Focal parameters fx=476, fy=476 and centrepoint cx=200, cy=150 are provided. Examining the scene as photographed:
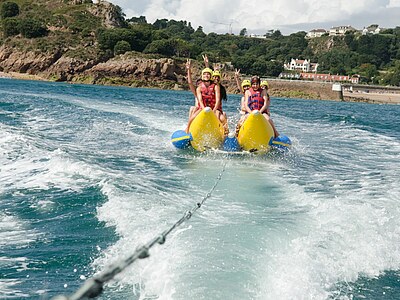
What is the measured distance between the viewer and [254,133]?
8.60 m

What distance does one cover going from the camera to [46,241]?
162 inches

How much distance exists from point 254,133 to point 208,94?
1182 mm

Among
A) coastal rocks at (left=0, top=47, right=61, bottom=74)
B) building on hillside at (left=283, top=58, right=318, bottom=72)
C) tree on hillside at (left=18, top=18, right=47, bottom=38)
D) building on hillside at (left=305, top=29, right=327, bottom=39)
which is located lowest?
coastal rocks at (left=0, top=47, right=61, bottom=74)

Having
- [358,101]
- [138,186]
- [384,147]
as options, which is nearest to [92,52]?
[358,101]

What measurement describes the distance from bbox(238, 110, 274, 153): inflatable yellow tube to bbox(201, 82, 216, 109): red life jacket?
2.76 feet

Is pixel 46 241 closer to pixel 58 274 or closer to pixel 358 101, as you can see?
pixel 58 274

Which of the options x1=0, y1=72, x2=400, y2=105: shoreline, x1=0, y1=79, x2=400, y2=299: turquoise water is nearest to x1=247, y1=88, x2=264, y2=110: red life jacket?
x1=0, y1=79, x2=400, y2=299: turquoise water

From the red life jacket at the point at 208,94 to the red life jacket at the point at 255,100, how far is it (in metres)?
0.75

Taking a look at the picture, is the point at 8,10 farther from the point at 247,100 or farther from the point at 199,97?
the point at 247,100

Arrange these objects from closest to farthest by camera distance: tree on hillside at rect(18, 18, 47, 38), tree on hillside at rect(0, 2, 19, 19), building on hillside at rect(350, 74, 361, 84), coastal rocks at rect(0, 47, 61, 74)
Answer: coastal rocks at rect(0, 47, 61, 74), tree on hillside at rect(18, 18, 47, 38), tree on hillside at rect(0, 2, 19, 19), building on hillside at rect(350, 74, 361, 84)

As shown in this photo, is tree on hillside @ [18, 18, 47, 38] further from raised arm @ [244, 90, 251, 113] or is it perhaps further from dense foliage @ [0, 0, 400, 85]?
raised arm @ [244, 90, 251, 113]

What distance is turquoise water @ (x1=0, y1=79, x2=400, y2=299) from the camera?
3.31 m

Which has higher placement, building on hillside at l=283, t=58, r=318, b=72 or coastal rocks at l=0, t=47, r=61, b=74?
building on hillside at l=283, t=58, r=318, b=72

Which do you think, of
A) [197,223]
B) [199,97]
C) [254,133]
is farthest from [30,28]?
[197,223]
